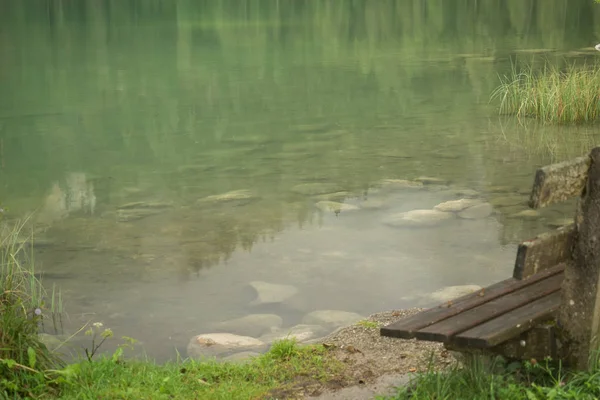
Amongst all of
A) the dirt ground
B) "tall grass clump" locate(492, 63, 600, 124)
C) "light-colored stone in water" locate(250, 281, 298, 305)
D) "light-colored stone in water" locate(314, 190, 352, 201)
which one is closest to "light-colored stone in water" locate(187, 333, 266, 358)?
the dirt ground

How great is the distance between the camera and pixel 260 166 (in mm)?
11266

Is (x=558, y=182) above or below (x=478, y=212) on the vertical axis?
above

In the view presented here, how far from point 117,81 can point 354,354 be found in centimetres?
1464

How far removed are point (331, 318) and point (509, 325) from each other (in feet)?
9.83

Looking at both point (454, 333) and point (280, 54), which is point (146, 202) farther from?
point (280, 54)

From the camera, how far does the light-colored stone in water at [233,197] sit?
977 cm

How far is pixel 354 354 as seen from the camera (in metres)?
5.15

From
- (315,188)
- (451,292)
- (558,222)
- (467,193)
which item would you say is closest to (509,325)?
(451,292)

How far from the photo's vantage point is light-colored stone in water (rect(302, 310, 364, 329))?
21.2 feet

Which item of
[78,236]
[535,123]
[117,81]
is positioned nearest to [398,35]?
[117,81]

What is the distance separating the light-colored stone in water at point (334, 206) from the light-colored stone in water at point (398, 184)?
0.78 m

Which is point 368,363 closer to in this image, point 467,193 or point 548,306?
point 548,306

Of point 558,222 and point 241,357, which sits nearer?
point 241,357

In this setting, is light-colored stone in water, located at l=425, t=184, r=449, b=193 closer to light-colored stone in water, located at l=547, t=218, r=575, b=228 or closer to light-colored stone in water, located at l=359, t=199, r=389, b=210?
light-colored stone in water, located at l=359, t=199, r=389, b=210
